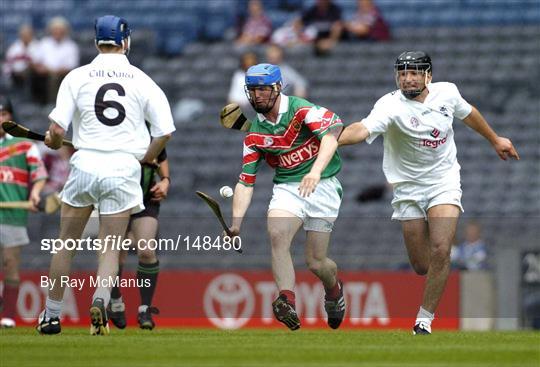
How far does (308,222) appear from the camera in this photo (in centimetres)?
1089

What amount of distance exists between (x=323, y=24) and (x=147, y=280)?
9902 millimetres

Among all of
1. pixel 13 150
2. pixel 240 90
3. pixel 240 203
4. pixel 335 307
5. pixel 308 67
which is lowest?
pixel 335 307

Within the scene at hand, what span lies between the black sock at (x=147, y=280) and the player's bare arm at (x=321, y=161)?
202cm

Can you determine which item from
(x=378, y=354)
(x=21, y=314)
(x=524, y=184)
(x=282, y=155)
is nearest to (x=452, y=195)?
(x=282, y=155)

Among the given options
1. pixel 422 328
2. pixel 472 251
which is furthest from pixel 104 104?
pixel 472 251

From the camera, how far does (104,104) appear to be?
9812 millimetres

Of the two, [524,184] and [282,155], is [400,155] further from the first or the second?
[524,184]

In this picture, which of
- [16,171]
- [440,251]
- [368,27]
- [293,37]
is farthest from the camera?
[293,37]

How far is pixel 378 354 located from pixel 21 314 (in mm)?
8244

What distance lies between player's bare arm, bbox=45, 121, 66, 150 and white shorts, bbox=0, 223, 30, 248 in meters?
3.27

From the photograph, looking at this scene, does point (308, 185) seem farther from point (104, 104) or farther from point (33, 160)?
point (33, 160)

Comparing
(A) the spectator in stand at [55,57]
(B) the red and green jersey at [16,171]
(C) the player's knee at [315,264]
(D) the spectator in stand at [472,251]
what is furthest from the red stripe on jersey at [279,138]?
(A) the spectator in stand at [55,57]

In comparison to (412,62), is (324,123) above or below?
below

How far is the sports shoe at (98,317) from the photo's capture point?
31.9 ft
